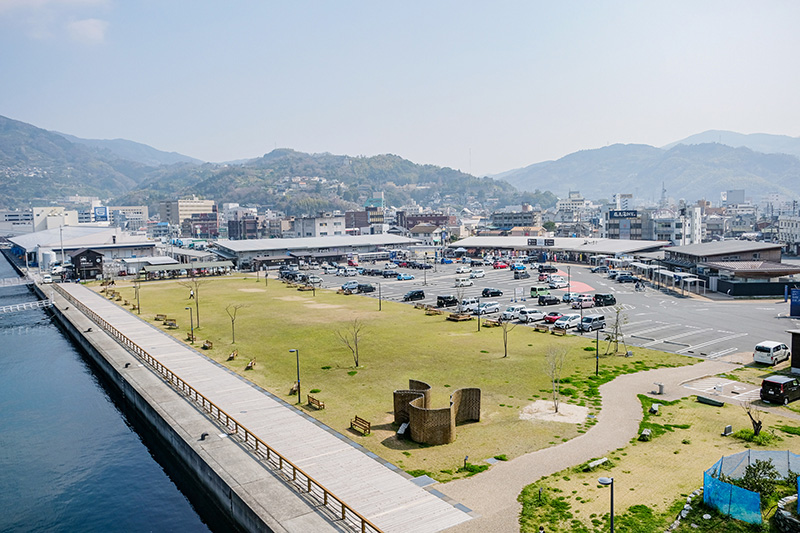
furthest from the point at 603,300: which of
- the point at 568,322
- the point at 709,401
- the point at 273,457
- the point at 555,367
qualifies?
the point at 273,457

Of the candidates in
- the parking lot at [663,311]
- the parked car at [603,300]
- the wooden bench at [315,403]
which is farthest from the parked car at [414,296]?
the wooden bench at [315,403]

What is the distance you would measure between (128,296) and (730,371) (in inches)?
2435

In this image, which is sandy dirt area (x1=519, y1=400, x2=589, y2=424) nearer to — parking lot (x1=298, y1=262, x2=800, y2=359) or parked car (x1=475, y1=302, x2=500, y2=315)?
parking lot (x1=298, y1=262, x2=800, y2=359)

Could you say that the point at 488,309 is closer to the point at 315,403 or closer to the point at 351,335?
the point at 351,335

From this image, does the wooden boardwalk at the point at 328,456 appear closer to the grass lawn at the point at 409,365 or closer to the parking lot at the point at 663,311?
the grass lawn at the point at 409,365

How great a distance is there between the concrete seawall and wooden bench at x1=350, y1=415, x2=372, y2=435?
4348mm

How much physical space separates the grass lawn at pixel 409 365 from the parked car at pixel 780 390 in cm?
676

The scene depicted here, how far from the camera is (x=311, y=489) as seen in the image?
59.2 feet

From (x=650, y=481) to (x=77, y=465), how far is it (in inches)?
896

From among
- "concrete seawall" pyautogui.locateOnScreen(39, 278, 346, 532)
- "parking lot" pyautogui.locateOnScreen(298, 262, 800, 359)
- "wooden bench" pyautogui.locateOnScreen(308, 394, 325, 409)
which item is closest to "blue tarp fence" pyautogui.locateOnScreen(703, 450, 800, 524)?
"concrete seawall" pyautogui.locateOnScreen(39, 278, 346, 532)

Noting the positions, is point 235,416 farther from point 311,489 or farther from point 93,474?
point 311,489

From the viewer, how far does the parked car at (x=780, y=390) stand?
2502cm

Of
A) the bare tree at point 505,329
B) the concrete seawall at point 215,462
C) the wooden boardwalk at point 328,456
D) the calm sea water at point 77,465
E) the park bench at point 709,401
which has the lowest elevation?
the calm sea water at point 77,465

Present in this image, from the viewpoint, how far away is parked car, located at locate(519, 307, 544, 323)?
46.0 metres
